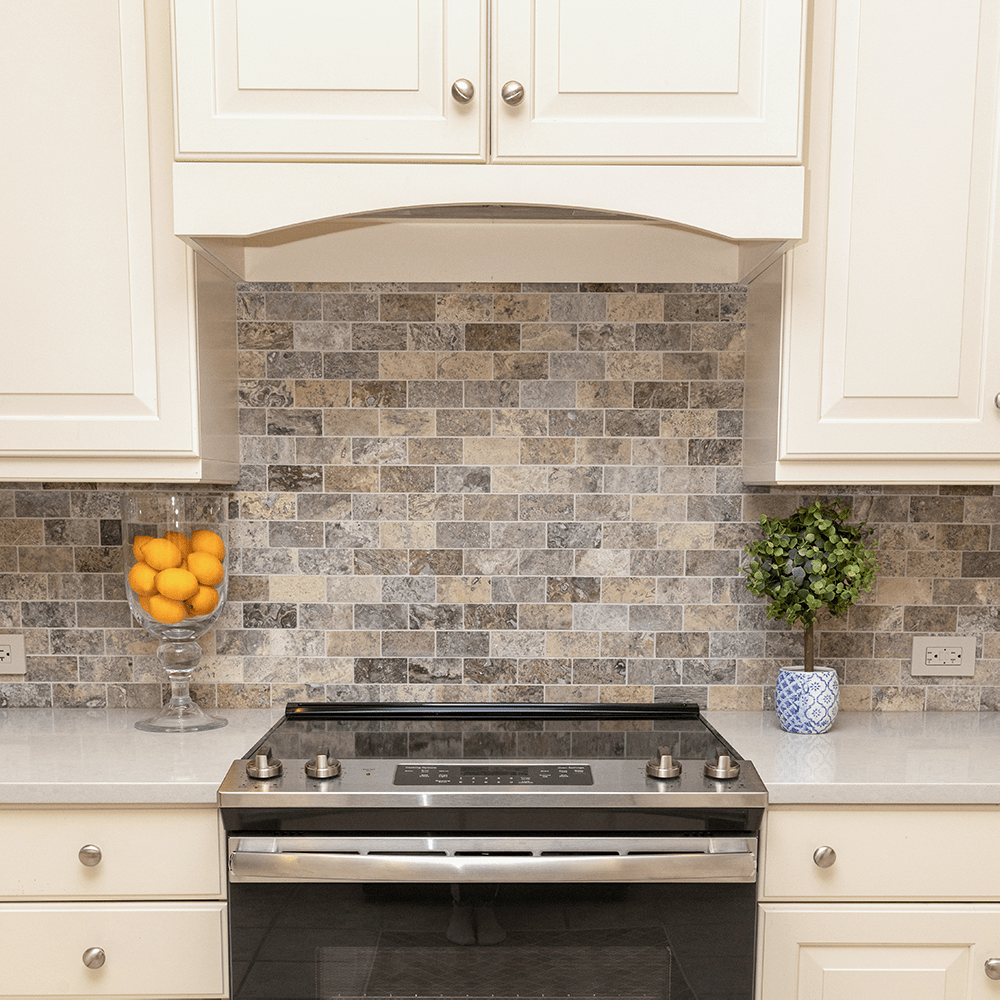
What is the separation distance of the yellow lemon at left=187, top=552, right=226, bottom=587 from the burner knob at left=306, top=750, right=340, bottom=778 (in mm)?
440

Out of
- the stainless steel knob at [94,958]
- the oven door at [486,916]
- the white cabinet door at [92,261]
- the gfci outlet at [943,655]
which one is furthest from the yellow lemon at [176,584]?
the gfci outlet at [943,655]

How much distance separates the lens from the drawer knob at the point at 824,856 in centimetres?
134

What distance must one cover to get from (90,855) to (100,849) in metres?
0.02

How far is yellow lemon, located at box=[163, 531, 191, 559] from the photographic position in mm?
1612

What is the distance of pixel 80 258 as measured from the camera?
1453 mm

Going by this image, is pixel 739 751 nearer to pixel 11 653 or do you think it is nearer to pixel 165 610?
pixel 165 610

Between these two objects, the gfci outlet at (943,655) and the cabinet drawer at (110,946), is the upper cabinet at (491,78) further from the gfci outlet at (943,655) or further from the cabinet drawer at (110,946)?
the cabinet drawer at (110,946)

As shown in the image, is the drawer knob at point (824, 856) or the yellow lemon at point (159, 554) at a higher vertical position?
the yellow lemon at point (159, 554)

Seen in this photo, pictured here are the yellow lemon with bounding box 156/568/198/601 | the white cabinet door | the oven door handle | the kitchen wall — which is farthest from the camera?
the kitchen wall

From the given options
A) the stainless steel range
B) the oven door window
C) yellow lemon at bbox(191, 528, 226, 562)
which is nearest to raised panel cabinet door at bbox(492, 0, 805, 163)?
yellow lemon at bbox(191, 528, 226, 562)

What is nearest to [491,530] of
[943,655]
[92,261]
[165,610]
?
[165,610]

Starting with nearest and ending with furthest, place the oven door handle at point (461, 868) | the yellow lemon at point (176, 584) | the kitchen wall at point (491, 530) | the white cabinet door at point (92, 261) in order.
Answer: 1. the oven door handle at point (461, 868)
2. the white cabinet door at point (92, 261)
3. the yellow lemon at point (176, 584)
4. the kitchen wall at point (491, 530)

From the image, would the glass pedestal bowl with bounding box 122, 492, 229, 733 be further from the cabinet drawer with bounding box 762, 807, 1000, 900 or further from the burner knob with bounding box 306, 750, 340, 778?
the cabinet drawer with bounding box 762, 807, 1000, 900

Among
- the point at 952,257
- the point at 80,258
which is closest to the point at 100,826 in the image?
the point at 80,258
